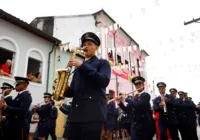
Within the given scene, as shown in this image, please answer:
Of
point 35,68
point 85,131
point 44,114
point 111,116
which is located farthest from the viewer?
point 35,68

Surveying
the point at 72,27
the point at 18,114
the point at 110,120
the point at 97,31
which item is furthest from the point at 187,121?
the point at 72,27

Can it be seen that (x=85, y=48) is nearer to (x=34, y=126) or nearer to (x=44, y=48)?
(x=34, y=126)

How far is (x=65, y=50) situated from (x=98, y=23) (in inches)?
212

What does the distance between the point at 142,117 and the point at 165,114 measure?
1.66m

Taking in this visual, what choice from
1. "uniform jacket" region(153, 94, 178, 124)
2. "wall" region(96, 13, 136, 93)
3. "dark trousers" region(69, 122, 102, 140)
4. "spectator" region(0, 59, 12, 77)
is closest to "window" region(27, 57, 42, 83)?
"spectator" region(0, 59, 12, 77)

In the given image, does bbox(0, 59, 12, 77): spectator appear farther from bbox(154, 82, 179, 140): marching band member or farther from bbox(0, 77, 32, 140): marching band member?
bbox(154, 82, 179, 140): marching band member

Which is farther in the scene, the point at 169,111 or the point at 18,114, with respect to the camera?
the point at 169,111

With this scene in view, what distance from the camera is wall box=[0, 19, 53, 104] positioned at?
10.4m

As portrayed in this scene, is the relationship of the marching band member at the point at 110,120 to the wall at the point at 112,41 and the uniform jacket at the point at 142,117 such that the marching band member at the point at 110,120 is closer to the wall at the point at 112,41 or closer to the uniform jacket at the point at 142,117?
the uniform jacket at the point at 142,117

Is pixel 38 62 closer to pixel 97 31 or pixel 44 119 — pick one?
pixel 44 119

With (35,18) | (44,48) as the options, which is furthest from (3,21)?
(35,18)

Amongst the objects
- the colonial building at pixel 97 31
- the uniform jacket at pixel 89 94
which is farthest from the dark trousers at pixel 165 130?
the colonial building at pixel 97 31

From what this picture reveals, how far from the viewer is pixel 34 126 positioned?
32.9ft

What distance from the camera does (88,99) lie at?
7.25 ft
